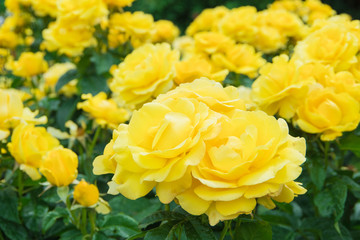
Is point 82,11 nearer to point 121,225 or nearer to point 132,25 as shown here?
point 132,25

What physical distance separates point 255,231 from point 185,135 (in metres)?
0.23

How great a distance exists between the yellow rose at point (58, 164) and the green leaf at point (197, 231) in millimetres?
309

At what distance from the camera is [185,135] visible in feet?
1.96

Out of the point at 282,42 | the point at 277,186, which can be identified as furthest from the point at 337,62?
the point at 282,42

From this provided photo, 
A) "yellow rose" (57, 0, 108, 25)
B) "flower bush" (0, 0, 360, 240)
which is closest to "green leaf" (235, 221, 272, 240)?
"flower bush" (0, 0, 360, 240)

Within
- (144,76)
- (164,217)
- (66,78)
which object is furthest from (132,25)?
(164,217)

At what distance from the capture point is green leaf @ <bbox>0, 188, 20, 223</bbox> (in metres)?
0.95

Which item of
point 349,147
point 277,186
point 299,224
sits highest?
point 277,186

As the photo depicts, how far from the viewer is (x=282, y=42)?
1730 mm

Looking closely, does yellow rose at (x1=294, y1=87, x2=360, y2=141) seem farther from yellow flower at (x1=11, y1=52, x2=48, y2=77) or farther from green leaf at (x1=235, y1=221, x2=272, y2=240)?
yellow flower at (x1=11, y1=52, x2=48, y2=77)

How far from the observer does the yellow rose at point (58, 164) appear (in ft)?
2.80

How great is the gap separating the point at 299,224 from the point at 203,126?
0.70m

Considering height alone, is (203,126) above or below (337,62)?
above

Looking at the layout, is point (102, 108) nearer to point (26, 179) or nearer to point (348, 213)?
point (26, 179)
